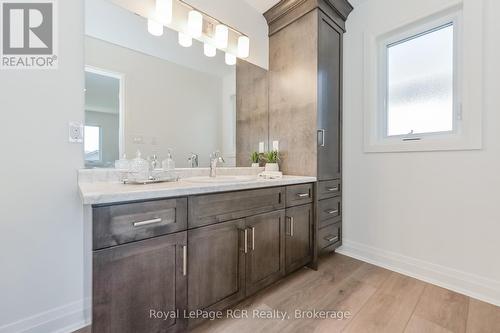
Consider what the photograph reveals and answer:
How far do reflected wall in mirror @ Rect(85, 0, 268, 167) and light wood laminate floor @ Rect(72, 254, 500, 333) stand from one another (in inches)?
44.1

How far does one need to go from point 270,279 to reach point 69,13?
6.62ft

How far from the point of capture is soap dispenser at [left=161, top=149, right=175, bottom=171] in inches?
64.9

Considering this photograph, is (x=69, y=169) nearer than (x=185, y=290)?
No

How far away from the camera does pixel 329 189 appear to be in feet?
6.91

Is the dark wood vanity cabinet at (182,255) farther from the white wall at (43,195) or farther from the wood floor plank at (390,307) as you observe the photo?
the wood floor plank at (390,307)

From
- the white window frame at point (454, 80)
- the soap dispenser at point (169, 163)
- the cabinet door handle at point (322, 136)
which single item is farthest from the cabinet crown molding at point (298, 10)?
the soap dispenser at point (169, 163)

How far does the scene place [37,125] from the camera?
3.83 ft

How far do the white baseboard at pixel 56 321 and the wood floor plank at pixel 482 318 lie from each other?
2138 mm

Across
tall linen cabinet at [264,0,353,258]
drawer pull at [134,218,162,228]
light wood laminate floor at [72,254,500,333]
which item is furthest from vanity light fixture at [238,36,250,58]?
light wood laminate floor at [72,254,500,333]

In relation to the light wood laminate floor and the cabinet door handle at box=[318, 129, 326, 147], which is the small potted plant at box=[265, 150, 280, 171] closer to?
the cabinet door handle at box=[318, 129, 326, 147]

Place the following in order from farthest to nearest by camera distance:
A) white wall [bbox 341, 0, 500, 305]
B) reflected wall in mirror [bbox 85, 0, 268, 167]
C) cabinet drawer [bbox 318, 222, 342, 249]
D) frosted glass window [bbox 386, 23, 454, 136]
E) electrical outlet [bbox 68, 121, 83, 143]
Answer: cabinet drawer [bbox 318, 222, 342, 249] → frosted glass window [bbox 386, 23, 454, 136] → white wall [bbox 341, 0, 500, 305] → reflected wall in mirror [bbox 85, 0, 268, 167] → electrical outlet [bbox 68, 121, 83, 143]

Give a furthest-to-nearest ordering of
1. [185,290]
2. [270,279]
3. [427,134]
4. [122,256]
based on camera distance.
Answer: [427,134]
[270,279]
[185,290]
[122,256]

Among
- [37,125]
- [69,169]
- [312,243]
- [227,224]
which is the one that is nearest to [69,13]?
[37,125]

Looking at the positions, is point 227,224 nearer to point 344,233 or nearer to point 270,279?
point 270,279
